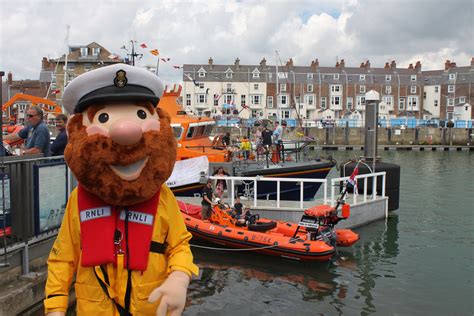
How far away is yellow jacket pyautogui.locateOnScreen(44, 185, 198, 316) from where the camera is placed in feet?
8.89

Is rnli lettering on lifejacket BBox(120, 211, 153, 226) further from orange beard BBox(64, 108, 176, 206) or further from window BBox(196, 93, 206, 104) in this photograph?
window BBox(196, 93, 206, 104)

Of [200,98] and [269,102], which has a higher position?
[200,98]

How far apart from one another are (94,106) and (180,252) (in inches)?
39.8

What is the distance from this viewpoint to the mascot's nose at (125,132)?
8.57 ft

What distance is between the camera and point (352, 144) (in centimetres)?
4994

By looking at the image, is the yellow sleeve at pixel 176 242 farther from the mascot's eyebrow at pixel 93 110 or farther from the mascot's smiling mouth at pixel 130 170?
the mascot's eyebrow at pixel 93 110

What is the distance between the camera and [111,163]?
8.93 ft

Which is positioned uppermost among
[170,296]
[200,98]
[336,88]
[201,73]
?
[201,73]

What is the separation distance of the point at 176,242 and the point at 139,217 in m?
0.29

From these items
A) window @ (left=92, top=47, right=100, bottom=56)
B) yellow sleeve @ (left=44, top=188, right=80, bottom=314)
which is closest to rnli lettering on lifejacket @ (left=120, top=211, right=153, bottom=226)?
yellow sleeve @ (left=44, top=188, right=80, bottom=314)

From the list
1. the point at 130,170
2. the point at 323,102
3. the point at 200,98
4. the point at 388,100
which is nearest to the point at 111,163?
the point at 130,170

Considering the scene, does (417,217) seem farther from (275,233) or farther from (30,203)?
(30,203)

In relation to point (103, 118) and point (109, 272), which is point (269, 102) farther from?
point (109, 272)

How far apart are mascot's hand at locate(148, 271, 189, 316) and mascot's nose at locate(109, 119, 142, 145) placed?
804mm
